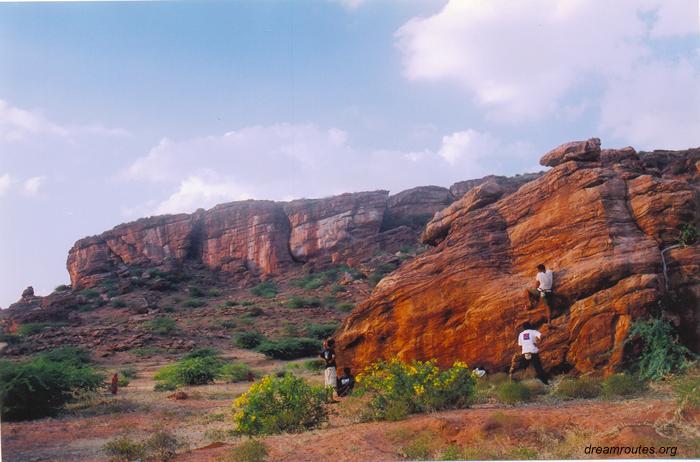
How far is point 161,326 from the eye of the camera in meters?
34.2

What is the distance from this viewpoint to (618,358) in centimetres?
1052

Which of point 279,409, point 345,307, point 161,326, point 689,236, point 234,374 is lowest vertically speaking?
point 234,374

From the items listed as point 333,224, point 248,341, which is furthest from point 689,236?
point 333,224

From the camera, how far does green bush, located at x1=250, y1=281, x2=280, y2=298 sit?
49938 millimetres

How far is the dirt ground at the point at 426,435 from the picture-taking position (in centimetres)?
687

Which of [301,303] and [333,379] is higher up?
[301,303]

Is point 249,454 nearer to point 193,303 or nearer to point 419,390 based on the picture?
point 419,390

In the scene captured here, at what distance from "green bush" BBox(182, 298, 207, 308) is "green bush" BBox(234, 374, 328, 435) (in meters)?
38.1

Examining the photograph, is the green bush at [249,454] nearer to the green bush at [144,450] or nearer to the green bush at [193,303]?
the green bush at [144,450]

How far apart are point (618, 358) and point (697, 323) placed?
1.73 metres

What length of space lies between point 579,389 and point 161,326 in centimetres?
2890

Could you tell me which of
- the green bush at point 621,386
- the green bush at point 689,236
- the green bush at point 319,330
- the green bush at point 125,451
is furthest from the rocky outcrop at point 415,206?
the green bush at point 125,451

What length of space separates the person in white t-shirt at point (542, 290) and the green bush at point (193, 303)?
125 ft

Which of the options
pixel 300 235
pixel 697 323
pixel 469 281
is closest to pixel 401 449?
pixel 469 281
